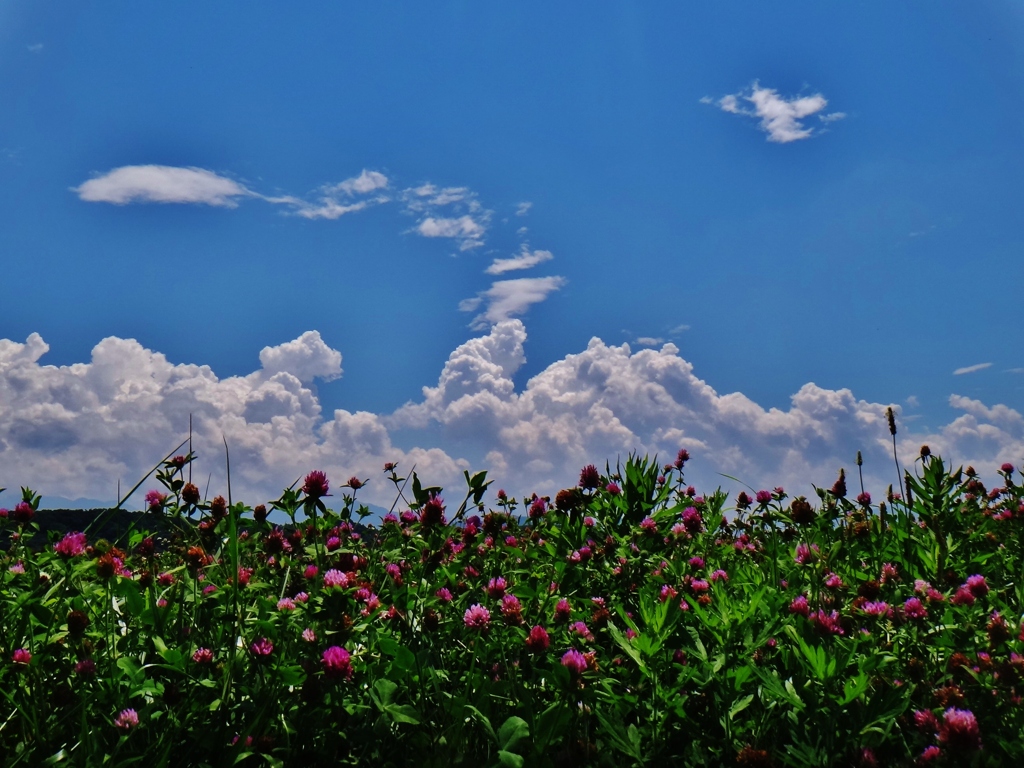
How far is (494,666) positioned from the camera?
10.5 ft

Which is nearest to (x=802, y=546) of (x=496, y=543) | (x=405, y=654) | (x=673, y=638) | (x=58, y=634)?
(x=673, y=638)

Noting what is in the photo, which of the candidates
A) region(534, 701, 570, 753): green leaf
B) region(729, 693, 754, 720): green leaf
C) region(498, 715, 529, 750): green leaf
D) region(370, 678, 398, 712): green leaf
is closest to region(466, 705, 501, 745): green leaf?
region(498, 715, 529, 750): green leaf

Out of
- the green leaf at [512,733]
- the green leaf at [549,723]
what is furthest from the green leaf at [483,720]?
the green leaf at [549,723]

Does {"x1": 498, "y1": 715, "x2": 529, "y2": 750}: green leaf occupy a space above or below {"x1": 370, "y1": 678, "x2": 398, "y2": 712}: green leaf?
below

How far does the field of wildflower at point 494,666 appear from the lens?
2604 mm

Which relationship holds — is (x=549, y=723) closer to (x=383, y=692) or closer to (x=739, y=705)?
(x=383, y=692)

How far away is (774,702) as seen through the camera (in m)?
2.78

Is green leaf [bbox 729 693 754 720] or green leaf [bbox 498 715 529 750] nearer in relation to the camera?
green leaf [bbox 498 715 529 750]

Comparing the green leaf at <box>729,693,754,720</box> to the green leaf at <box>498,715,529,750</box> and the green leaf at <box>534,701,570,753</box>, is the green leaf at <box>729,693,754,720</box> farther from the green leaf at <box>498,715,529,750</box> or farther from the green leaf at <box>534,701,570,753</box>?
the green leaf at <box>498,715,529,750</box>

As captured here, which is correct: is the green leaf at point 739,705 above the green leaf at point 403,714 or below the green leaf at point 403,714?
above

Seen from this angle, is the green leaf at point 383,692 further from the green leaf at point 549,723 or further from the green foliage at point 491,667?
the green leaf at point 549,723

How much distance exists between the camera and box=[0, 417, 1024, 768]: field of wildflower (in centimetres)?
260

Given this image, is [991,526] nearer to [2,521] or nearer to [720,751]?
[720,751]

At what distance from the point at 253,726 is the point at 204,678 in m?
0.43
